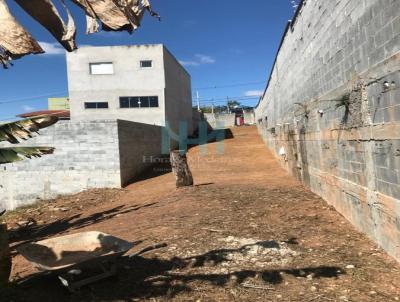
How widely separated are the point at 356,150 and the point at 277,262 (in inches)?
89.4

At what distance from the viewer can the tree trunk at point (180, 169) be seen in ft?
41.7

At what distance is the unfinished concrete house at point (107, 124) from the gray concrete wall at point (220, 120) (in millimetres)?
12543

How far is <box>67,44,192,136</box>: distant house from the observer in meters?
27.1

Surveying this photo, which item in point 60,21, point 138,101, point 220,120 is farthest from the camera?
point 220,120

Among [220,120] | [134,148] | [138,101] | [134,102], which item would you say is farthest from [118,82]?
[220,120]

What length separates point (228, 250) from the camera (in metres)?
6.32

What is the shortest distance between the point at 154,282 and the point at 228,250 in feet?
4.82

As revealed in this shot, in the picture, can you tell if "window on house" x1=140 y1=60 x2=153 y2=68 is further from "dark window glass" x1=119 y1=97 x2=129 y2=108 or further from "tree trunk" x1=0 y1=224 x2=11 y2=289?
"tree trunk" x1=0 y1=224 x2=11 y2=289

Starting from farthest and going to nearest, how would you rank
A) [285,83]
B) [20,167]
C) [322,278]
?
[20,167]
[285,83]
[322,278]

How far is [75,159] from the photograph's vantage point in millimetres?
15453

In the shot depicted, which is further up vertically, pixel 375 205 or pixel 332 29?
pixel 332 29

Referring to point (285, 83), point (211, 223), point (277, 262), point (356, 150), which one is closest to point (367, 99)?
point (356, 150)

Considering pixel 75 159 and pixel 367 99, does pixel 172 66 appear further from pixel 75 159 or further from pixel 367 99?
pixel 367 99

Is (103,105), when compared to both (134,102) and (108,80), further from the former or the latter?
(134,102)
